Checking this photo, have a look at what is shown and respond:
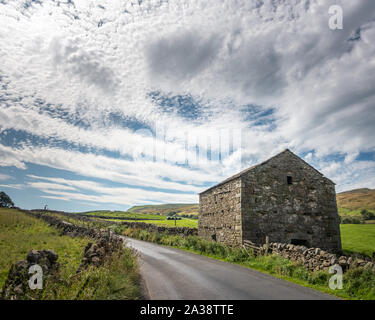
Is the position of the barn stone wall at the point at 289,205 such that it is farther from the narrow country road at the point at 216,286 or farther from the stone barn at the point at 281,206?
the narrow country road at the point at 216,286

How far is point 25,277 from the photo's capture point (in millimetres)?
6902

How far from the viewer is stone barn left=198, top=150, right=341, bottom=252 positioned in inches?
676

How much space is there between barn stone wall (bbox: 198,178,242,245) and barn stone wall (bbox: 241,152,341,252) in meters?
0.84

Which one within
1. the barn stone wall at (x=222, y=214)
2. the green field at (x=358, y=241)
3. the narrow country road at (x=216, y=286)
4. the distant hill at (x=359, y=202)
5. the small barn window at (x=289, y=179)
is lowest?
the narrow country road at (x=216, y=286)

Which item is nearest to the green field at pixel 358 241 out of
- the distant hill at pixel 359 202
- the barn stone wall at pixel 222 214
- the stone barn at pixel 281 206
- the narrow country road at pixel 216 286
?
the stone barn at pixel 281 206

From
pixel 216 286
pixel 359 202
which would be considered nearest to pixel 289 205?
pixel 216 286

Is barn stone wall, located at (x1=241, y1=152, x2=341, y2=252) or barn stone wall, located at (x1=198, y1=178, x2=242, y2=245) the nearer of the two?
barn stone wall, located at (x1=241, y1=152, x2=341, y2=252)

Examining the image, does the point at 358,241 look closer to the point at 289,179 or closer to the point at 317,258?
the point at 289,179

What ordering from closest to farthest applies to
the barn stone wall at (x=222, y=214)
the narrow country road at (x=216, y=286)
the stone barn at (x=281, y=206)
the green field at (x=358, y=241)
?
the narrow country road at (x=216, y=286) → the stone barn at (x=281, y=206) → the barn stone wall at (x=222, y=214) → the green field at (x=358, y=241)

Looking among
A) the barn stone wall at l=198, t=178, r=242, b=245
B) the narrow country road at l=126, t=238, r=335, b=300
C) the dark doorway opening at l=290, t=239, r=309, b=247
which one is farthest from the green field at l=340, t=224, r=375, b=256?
the narrow country road at l=126, t=238, r=335, b=300

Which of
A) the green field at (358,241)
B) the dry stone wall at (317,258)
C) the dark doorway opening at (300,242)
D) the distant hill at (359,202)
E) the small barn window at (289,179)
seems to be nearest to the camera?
the dry stone wall at (317,258)

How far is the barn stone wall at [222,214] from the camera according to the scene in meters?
17.6

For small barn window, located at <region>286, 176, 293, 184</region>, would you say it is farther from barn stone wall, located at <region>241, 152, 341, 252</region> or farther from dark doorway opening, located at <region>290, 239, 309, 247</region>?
dark doorway opening, located at <region>290, 239, 309, 247</region>
